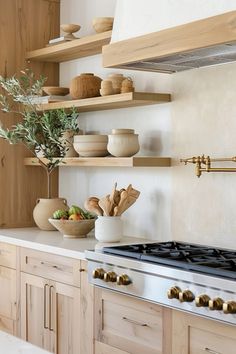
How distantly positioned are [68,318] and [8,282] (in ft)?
2.09

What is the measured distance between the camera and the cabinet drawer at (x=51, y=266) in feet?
11.2

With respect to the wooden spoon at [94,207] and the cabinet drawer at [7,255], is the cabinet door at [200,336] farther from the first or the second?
the cabinet drawer at [7,255]

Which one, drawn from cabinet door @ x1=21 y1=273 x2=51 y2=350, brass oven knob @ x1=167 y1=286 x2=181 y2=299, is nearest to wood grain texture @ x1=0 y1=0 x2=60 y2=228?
cabinet door @ x1=21 y1=273 x2=51 y2=350

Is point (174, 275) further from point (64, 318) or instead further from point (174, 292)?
point (64, 318)

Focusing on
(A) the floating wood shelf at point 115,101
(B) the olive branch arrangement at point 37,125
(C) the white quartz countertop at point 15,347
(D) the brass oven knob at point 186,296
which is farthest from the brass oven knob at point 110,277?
(C) the white quartz countertop at point 15,347

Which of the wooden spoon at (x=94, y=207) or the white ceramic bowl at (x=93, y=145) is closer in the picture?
the wooden spoon at (x=94, y=207)

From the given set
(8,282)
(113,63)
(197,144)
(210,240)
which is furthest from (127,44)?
(8,282)

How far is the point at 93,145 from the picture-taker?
12.7ft

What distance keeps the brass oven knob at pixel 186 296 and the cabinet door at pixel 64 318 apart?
867mm

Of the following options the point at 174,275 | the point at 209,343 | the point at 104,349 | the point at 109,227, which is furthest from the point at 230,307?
the point at 109,227

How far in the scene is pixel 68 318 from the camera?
3.49 m

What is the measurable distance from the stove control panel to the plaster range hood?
3.25ft

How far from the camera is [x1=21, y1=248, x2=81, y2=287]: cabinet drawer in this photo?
3428 mm

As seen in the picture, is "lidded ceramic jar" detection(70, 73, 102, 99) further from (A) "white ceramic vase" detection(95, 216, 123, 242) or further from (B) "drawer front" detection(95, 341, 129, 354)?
(B) "drawer front" detection(95, 341, 129, 354)
